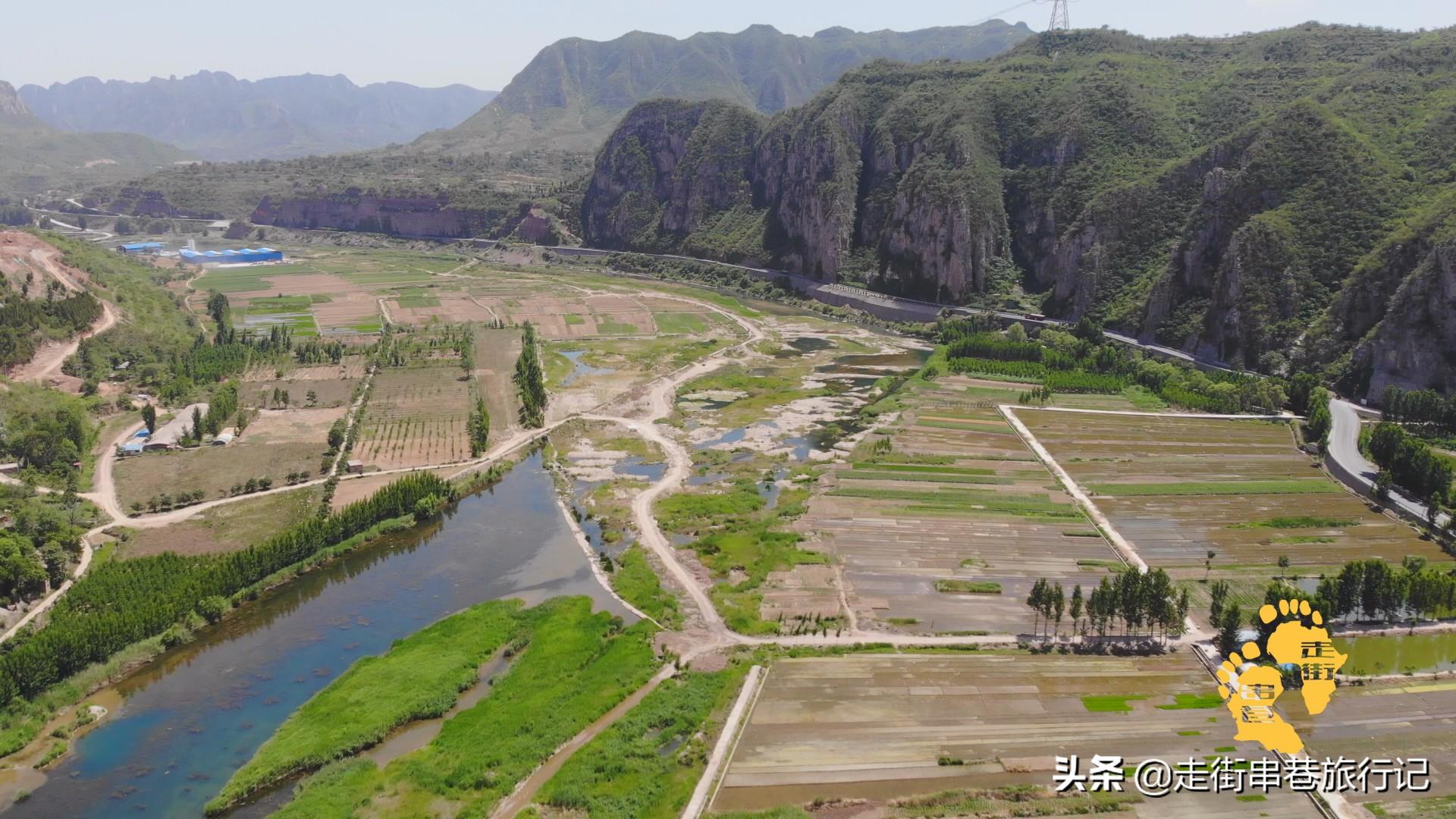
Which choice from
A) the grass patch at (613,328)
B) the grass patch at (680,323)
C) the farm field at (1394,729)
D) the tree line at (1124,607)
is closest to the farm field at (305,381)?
the grass patch at (613,328)

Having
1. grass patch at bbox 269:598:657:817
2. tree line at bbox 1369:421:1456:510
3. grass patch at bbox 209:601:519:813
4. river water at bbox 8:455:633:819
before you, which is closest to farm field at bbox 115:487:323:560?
river water at bbox 8:455:633:819

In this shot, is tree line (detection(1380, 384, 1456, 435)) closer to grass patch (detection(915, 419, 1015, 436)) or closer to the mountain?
the mountain

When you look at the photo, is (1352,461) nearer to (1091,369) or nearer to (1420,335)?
(1420,335)

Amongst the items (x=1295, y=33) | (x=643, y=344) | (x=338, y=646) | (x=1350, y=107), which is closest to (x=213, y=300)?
(x=643, y=344)

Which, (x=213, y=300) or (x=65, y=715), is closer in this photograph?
(x=65, y=715)

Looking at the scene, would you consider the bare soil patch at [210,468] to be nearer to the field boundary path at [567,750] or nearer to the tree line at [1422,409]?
the field boundary path at [567,750]

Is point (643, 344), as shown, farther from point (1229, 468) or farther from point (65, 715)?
point (65, 715)

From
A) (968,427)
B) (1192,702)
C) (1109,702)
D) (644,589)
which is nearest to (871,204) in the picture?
(968,427)
